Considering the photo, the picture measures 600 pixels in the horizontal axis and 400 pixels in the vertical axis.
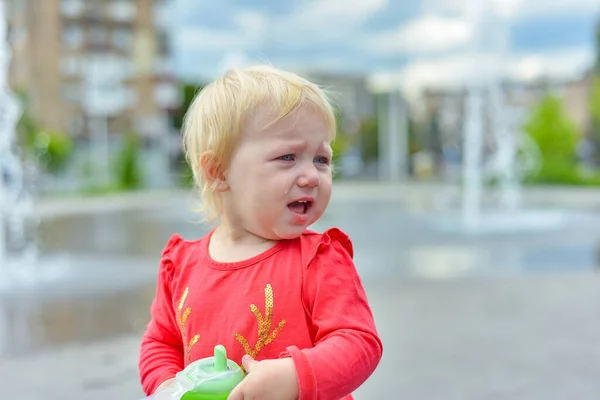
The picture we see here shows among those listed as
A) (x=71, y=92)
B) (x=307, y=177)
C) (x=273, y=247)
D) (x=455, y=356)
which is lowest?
(x=455, y=356)

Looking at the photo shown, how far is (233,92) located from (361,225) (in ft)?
33.5

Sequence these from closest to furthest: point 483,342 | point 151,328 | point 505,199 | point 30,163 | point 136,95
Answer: point 151,328 < point 483,342 < point 30,163 < point 505,199 < point 136,95

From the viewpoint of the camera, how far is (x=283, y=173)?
1.34m

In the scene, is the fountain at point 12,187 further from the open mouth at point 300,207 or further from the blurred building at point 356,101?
the blurred building at point 356,101

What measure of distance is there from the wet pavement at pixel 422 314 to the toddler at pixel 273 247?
99.7 inches

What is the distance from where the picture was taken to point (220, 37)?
77.4 ft

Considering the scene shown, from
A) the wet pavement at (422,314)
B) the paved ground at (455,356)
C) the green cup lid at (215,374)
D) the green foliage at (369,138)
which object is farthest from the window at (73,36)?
the green cup lid at (215,374)

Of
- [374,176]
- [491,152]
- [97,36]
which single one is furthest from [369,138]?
[491,152]

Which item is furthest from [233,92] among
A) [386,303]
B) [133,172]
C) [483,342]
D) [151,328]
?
[133,172]

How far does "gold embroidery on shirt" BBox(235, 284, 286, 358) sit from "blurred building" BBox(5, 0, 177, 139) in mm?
24075

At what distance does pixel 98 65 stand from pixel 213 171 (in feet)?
83.5

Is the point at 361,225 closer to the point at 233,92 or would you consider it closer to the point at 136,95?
the point at 233,92

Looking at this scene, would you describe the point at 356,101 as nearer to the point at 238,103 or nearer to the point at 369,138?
the point at 369,138

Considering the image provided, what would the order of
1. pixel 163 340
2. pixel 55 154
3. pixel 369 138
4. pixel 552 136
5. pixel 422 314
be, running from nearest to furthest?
1. pixel 163 340
2. pixel 422 314
3. pixel 55 154
4. pixel 552 136
5. pixel 369 138
